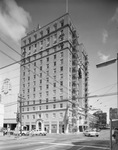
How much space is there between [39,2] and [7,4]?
4.05ft

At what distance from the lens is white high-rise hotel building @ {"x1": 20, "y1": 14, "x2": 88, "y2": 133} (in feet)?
202

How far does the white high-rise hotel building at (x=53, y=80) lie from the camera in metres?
61.5

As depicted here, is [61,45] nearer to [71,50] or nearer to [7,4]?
[71,50]

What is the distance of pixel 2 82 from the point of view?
80250 mm

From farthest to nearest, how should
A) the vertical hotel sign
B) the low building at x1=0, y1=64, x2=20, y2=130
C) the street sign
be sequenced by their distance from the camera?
the vertical hotel sign, the low building at x1=0, y1=64, x2=20, y2=130, the street sign

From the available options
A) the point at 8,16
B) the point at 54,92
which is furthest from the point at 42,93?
the point at 8,16

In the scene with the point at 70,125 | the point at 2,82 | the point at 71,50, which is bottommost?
the point at 70,125

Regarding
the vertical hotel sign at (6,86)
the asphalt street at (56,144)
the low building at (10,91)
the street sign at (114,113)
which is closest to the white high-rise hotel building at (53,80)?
the low building at (10,91)

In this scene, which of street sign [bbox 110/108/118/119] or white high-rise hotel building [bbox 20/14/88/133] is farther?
white high-rise hotel building [bbox 20/14/88/133]

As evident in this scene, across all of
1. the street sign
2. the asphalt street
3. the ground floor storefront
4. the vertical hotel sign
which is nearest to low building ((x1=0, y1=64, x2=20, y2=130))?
the vertical hotel sign

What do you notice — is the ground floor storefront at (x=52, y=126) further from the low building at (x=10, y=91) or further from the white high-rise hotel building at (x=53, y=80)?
the low building at (x=10, y=91)

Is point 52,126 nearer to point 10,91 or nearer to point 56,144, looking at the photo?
point 10,91

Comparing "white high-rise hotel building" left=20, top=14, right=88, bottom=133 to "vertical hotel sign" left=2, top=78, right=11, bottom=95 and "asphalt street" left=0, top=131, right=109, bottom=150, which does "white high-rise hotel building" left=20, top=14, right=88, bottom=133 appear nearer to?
"vertical hotel sign" left=2, top=78, right=11, bottom=95

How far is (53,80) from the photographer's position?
65312mm
